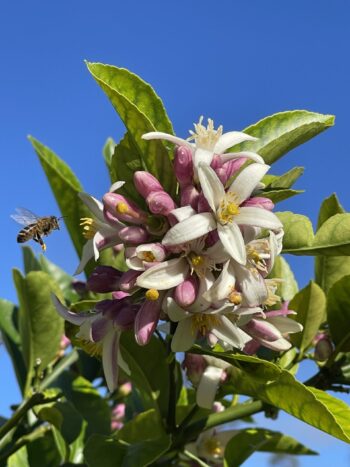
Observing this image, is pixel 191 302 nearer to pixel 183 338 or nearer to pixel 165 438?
pixel 183 338

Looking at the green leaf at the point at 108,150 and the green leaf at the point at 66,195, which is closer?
the green leaf at the point at 66,195

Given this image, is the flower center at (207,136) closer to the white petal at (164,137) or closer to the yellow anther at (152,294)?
the white petal at (164,137)

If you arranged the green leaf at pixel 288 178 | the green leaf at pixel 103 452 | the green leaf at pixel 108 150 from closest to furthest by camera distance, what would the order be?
the green leaf at pixel 288 178
the green leaf at pixel 103 452
the green leaf at pixel 108 150

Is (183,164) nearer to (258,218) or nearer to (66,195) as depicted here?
(258,218)

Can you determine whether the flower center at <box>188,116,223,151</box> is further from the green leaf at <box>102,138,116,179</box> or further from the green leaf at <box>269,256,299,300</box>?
the green leaf at <box>102,138,116,179</box>

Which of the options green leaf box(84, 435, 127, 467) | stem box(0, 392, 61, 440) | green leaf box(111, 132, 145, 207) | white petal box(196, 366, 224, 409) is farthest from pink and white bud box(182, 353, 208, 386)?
green leaf box(111, 132, 145, 207)

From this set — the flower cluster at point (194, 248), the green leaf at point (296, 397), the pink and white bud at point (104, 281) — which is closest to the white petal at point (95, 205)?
the flower cluster at point (194, 248)
